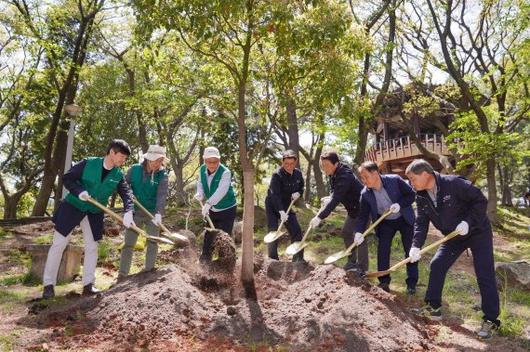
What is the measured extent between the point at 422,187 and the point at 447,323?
145 centimetres

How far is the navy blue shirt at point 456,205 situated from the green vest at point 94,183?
3331 millimetres

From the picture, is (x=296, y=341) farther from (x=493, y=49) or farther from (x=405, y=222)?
(x=493, y=49)

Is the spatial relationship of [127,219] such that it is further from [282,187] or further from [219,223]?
[282,187]

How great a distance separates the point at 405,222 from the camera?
540 centimetres

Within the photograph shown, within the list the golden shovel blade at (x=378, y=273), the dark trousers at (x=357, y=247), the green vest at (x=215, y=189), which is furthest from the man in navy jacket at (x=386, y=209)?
the green vest at (x=215, y=189)

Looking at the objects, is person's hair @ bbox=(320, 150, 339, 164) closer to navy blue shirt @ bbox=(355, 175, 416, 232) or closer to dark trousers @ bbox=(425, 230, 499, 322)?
navy blue shirt @ bbox=(355, 175, 416, 232)

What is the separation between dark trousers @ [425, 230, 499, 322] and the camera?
4090 mm

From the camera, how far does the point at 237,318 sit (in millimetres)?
4082

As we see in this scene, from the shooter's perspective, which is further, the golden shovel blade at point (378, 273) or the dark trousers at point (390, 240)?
the dark trousers at point (390, 240)

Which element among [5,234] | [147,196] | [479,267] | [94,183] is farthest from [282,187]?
[5,234]

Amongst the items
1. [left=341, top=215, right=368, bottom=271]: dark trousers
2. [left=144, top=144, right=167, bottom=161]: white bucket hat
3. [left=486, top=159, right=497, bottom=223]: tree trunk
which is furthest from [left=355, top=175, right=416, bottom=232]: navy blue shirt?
[left=486, top=159, right=497, bottom=223]: tree trunk

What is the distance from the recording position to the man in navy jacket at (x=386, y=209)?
530 cm

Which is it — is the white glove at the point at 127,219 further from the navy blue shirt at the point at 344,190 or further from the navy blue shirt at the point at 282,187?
the navy blue shirt at the point at 344,190

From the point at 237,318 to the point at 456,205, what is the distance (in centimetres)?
230
